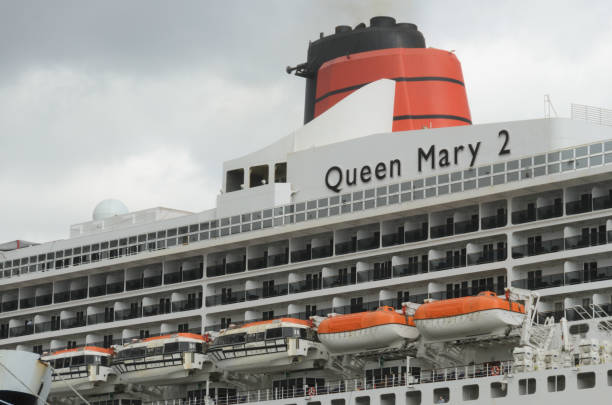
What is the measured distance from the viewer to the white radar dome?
70.2 meters

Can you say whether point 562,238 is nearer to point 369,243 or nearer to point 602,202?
point 602,202

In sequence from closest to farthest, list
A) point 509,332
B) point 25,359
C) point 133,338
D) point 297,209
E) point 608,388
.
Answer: point 608,388, point 509,332, point 25,359, point 297,209, point 133,338

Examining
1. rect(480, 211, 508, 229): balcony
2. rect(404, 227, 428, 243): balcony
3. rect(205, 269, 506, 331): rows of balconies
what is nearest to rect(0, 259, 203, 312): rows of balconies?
rect(205, 269, 506, 331): rows of balconies

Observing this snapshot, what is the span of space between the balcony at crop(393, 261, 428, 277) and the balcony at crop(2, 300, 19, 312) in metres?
23.5

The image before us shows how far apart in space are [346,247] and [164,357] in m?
9.04

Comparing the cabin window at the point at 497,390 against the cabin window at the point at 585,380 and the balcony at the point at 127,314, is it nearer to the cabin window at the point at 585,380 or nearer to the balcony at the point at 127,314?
the cabin window at the point at 585,380

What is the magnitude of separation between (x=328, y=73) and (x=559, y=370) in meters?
22.7

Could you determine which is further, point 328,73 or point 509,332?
point 328,73

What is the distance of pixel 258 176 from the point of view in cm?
6319

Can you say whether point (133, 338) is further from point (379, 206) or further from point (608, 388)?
point (608, 388)

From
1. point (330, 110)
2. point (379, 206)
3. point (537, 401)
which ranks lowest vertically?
point (537, 401)

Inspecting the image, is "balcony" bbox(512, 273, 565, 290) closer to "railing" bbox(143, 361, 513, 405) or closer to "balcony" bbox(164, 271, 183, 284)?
"railing" bbox(143, 361, 513, 405)

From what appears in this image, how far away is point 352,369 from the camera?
179 feet

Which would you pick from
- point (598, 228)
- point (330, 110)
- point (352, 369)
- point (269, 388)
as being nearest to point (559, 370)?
point (598, 228)
